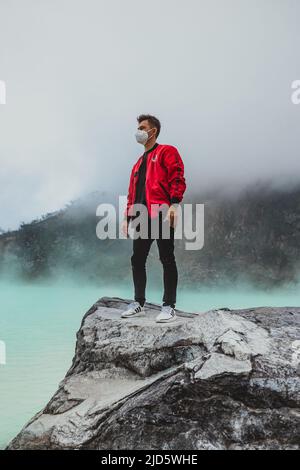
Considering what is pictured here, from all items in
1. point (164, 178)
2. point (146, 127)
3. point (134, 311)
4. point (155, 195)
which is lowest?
point (134, 311)

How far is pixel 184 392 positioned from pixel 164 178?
226cm

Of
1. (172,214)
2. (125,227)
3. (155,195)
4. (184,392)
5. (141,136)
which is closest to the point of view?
(184,392)

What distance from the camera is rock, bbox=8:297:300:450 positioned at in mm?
2955

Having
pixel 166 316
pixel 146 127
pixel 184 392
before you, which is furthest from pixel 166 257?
pixel 184 392

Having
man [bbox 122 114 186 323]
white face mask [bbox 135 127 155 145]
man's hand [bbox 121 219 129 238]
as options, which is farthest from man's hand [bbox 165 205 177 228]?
white face mask [bbox 135 127 155 145]

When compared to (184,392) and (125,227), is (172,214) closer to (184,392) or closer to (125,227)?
(125,227)

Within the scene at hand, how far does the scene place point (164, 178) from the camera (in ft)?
14.7

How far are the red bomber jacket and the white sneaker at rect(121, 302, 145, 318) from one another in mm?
1077

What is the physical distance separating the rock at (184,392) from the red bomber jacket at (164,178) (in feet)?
4.24

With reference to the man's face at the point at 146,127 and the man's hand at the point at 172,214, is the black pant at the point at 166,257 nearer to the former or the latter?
the man's hand at the point at 172,214

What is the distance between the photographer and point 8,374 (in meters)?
9.77

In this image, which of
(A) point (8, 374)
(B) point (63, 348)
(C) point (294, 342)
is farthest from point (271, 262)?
(C) point (294, 342)

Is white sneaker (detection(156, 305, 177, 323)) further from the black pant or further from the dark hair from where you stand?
the dark hair
